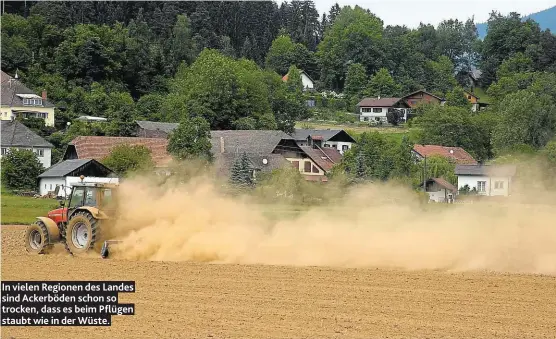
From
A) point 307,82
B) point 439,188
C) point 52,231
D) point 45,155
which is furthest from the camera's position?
point 307,82

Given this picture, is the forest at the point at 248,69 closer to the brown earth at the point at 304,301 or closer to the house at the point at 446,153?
the house at the point at 446,153

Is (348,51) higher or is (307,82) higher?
(348,51)

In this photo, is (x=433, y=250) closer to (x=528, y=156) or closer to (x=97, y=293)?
(x=97, y=293)

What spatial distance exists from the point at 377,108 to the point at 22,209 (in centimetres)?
9369

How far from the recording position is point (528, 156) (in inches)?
3401

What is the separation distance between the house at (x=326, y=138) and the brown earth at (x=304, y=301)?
265 ft

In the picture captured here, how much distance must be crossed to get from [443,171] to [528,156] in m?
9.64

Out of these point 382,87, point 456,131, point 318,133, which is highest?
point 382,87

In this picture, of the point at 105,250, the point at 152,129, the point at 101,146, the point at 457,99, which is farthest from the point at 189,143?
the point at 457,99

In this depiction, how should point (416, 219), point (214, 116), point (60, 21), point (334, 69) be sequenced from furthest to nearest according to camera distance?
point (334, 69)
point (60, 21)
point (214, 116)
point (416, 219)

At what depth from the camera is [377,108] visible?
5408 inches

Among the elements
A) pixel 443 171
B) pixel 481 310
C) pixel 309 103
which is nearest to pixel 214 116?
pixel 443 171

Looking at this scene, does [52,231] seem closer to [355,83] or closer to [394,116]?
[394,116]

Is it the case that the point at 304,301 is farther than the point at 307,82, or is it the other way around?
the point at 307,82
